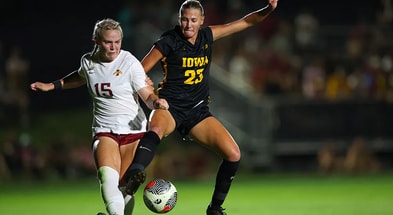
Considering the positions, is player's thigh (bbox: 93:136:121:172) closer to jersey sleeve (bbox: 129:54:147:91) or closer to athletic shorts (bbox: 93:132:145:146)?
athletic shorts (bbox: 93:132:145:146)

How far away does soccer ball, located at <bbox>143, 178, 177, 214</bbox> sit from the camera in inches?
336

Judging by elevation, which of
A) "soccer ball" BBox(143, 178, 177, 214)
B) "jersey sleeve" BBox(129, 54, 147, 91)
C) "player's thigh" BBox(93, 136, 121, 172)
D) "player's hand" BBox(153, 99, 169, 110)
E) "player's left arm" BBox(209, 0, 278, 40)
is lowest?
"soccer ball" BBox(143, 178, 177, 214)

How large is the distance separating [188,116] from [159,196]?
1.21m

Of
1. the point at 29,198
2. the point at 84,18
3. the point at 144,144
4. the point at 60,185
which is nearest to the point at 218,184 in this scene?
the point at 144,144

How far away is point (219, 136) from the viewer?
9430 mm

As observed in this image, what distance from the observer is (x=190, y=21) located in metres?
9.34

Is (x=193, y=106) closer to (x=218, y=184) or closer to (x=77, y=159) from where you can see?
(x=218, y=184)

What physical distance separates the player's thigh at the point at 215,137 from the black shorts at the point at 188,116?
47 mm

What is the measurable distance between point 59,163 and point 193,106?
34.2 feet

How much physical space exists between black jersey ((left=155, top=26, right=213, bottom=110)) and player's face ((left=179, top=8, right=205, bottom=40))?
0.10m

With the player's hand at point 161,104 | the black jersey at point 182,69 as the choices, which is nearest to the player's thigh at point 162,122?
the black jersey at point 182,69

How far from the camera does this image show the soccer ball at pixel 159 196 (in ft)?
28.0

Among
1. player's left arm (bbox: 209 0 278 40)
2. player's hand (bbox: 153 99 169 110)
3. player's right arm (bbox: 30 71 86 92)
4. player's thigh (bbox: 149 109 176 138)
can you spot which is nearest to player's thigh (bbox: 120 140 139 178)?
player's thigh (bbox: 149 109 176 138)

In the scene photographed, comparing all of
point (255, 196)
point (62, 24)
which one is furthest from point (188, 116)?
point (62, 24)
